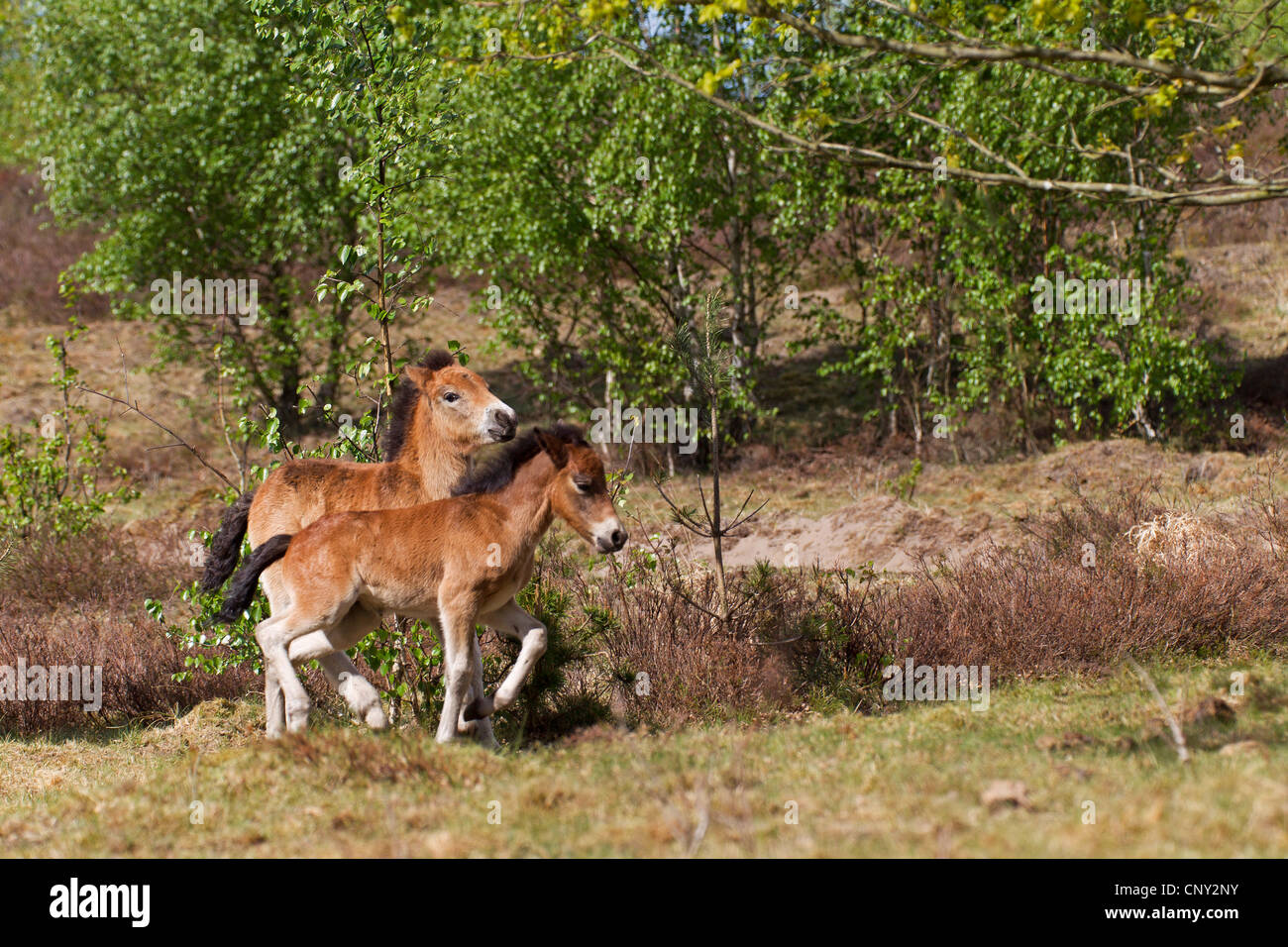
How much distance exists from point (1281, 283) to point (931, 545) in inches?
656

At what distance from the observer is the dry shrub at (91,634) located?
11336 mm

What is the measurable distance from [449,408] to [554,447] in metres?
0.97

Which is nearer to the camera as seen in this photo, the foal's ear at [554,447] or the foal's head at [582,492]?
the foal's head at [582,492]

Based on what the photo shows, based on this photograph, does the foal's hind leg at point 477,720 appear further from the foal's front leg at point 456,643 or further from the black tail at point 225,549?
the black tail at point 225,549

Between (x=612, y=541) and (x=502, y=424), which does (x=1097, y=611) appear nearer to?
(x=612, y=541)

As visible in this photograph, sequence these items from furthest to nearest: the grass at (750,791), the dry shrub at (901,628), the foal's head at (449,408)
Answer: the dry shrub at (901,628) < the foal's head at (449,408) < the grass at (750,791)

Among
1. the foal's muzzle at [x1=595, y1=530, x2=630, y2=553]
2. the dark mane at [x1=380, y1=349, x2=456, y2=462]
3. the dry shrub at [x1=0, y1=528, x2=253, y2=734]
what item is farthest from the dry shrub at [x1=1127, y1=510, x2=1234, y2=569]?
the dry shrub at [x1=0, y1=528, x2=253, y2=734]

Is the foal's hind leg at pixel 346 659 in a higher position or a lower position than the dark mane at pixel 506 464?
lower

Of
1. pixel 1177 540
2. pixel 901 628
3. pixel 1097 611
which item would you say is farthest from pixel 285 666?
pixel 1177 540

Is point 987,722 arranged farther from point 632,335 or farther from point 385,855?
point 632,335

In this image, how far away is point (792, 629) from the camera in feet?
33.8

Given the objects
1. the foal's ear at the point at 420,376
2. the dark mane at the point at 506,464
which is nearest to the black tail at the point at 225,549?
the foal's ear at the point at 420,376

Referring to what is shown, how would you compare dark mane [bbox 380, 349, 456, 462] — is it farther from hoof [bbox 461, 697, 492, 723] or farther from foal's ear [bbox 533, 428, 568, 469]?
hoof [bbox 461, 697, 492, 723]
